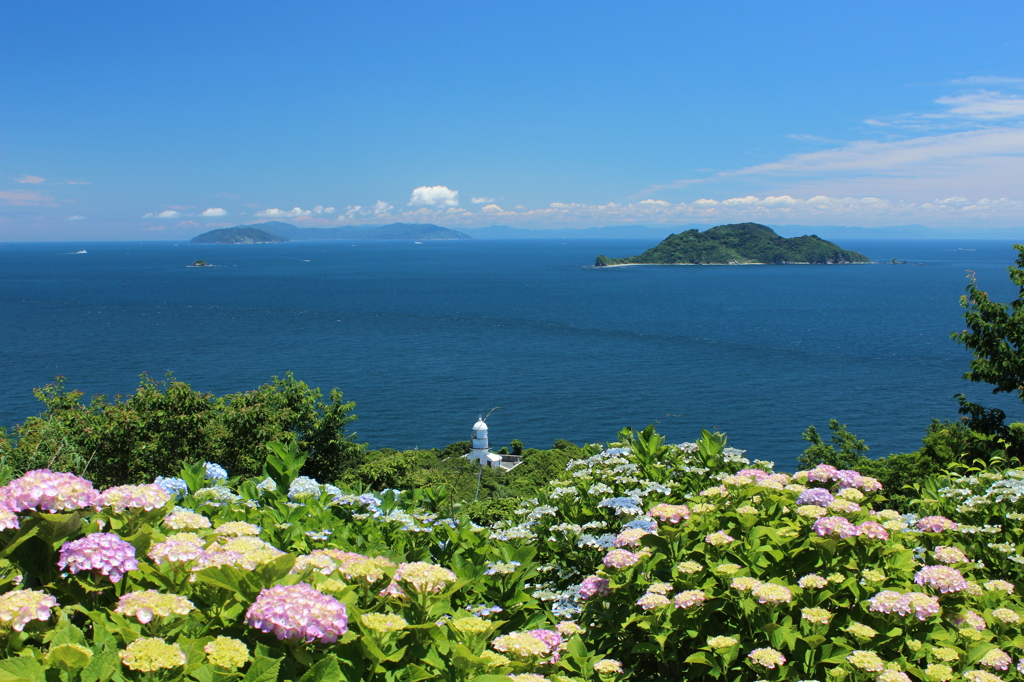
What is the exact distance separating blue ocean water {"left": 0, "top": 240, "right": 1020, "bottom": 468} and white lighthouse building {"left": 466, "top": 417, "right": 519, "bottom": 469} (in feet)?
23.7

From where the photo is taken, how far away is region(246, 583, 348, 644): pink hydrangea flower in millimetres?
1993

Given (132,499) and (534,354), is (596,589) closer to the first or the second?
(132,499)

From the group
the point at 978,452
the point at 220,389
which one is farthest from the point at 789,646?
the point at 220,389

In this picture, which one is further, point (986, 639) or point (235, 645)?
point (986, 639)

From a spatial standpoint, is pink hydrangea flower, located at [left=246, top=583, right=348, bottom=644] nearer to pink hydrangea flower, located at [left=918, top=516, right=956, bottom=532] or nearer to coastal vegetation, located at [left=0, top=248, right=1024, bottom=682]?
coastal vegetation, located at [left=0, top=248, right=1024, bottom=682]

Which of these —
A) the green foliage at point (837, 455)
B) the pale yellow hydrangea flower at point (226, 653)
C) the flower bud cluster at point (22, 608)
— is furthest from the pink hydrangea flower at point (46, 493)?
the green foliage at point (837, 455)

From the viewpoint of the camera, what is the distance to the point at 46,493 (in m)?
2.42

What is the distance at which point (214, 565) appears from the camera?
2.40 meters

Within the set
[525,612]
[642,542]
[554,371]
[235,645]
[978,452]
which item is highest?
[235,645]

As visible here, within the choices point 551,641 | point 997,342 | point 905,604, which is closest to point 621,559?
point 551,641

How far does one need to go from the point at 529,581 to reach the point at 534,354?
183 ft

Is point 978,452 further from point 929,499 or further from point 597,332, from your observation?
point 597,332

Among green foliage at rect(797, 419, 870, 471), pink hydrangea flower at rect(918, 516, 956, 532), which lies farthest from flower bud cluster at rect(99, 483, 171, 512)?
green foliage at rect(797, 419, 870, 471)

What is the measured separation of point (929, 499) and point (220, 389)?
45132 millimetres
